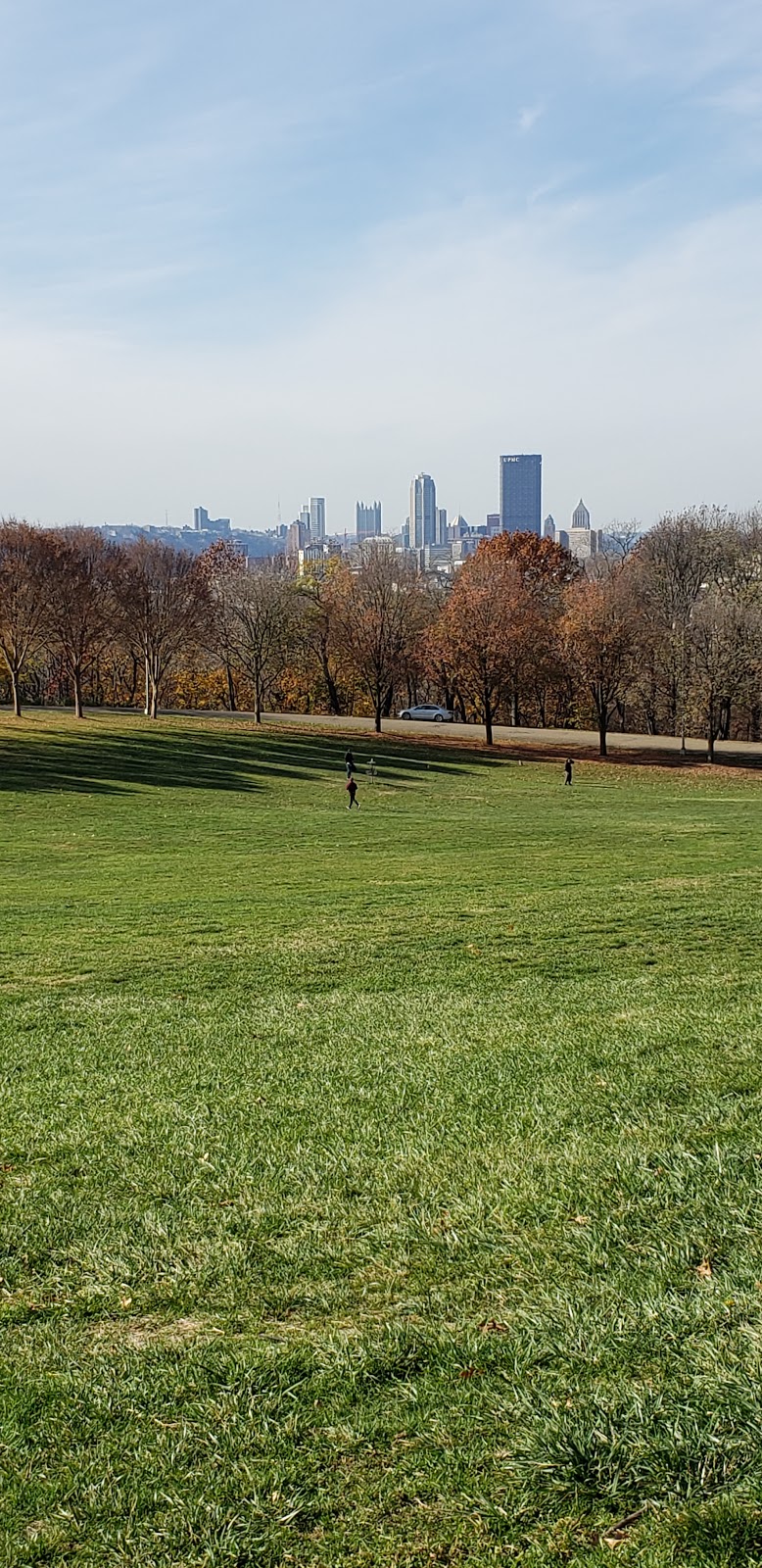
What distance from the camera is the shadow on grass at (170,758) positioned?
3778cm

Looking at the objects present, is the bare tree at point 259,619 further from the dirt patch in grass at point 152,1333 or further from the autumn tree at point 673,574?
the dirt patch in grass at point 152,1333

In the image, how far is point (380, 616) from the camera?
199 feet

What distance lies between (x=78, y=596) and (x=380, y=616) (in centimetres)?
1736

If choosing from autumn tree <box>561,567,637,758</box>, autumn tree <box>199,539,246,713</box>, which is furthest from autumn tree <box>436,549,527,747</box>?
autumn tree <box>199,539,246,713</box>

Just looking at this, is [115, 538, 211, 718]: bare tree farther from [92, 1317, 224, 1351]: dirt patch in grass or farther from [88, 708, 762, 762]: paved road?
[92, 1317, 224, 1351]: dirt patch in grass

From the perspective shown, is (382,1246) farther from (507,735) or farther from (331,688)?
(331,688)

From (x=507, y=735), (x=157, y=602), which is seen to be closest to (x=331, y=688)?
(x=507, y=735)

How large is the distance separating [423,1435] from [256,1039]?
5.47 meters

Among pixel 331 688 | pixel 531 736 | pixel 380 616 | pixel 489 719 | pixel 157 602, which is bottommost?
pixel 531 736

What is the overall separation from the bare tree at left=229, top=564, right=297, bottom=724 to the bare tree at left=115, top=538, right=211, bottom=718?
343 cm

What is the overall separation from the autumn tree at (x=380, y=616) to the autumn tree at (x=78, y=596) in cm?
1382

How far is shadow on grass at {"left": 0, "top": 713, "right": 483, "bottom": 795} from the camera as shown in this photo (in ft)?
124

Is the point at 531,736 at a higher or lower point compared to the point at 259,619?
lower

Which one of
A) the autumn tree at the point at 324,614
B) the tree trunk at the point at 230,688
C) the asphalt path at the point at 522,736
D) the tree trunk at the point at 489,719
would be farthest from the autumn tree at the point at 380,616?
the tree trunk at the point at 230,688
